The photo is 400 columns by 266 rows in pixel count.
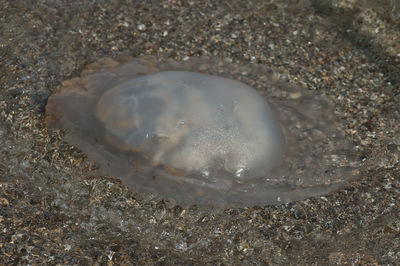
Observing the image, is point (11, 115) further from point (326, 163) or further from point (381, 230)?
point (381, 230)

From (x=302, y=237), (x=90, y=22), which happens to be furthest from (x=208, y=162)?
(x=90, y=22)

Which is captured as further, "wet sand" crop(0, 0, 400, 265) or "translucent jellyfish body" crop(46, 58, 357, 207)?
"translucent jellyfish body" crop(46, 58, 357, 207)

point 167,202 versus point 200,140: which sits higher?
point 200,140

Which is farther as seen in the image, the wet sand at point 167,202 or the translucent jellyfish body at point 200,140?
the translucent jellyfish body at point 200,140

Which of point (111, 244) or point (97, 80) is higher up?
point (97, 80)

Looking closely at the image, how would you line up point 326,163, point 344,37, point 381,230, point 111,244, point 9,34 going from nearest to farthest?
point 111,244, point 381,230, point 326,163, point 9,34, point 344,37

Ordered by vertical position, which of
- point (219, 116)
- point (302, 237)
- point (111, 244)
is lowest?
point (111, 244)

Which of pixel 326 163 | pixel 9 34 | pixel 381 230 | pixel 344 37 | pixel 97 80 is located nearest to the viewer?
pixel 381 230

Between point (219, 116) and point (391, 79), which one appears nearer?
point (219, 116)
